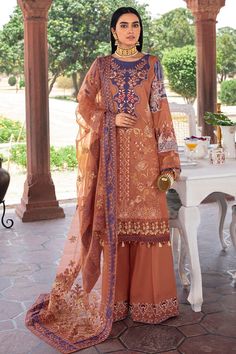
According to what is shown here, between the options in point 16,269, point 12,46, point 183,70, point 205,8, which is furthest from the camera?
point 183,70

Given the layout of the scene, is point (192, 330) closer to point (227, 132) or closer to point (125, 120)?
point (125, 120)

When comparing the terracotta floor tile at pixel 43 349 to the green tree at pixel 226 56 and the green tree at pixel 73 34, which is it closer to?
the green tree at pixel 226 56

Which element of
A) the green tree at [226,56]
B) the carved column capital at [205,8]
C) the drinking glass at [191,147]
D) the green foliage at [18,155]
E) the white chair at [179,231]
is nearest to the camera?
the white chair at [179,231]

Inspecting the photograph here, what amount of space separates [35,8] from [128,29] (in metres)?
3.14

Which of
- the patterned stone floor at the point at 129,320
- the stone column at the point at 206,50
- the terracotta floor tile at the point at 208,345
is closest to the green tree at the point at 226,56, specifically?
the stone column at the point at 206,50

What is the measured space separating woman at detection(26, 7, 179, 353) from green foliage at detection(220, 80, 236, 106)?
10.2m

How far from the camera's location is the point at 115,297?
11.6 feet

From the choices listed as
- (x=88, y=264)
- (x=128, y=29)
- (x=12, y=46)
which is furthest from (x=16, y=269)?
(x=12, y=46)

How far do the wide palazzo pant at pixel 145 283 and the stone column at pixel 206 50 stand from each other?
12.4ft

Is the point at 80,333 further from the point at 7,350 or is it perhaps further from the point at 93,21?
the point at 93,21

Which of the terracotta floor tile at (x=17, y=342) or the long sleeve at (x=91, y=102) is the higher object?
the long sleeve at (x=91, y=102)

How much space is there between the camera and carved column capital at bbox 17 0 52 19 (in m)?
6.20

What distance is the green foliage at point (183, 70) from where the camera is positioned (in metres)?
14.9

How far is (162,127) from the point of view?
3400mm
